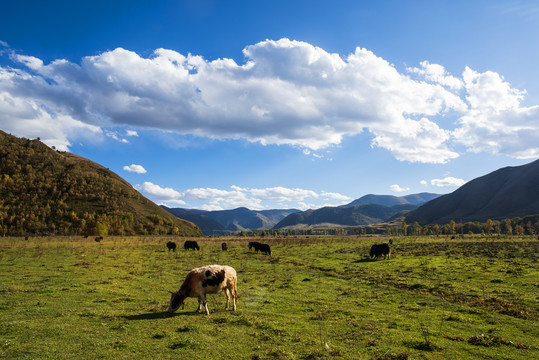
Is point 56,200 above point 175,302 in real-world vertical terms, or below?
above

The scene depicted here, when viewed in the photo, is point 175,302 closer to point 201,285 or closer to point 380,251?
point 201,285

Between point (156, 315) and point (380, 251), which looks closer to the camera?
point (156, 315)

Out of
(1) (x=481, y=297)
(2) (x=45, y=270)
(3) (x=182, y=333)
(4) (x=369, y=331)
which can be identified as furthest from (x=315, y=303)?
(2) (x=45, y=270)

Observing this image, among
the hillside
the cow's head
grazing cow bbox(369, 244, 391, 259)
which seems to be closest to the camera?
the cow's head

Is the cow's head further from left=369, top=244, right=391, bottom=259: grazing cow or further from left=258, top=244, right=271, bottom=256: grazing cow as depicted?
left=258, top=244, right=271, bottom=256: grazing cow

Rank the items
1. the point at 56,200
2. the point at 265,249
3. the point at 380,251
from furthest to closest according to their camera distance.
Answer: the point at 56,200 < the point at 265,249 < the point at 380,251

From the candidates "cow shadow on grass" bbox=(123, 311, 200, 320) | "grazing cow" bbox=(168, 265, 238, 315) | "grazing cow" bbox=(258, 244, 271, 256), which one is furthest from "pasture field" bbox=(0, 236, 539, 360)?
"grazing cow" bbox=(258, 244, 271, 256)

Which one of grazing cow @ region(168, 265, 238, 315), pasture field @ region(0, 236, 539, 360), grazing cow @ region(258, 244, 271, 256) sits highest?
grazing cow @ region(168, 265, 238, 315)

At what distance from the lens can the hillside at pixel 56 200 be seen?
12269 centimetres

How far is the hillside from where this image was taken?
12269 centimetres

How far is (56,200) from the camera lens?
139750 millimetres

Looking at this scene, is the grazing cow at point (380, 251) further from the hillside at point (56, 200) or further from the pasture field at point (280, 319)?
the hillside at point (56, 200)

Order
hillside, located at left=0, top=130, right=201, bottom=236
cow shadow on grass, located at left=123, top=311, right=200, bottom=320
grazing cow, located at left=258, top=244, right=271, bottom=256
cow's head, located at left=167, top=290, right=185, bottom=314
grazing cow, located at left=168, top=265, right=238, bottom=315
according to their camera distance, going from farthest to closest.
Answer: hillside, located at left=0, top=130, right=201, bottom=236 < grazing cow, located at left=258, top=244, right=271, bottom=256 < grazing cow, located at left=168, top=265, right=238, bottom=315 < cow's head, located at left=167, top=290, right=185, bottom=314 < cow shadow on grass, located at left=123, top=311, right=200, bottom=320

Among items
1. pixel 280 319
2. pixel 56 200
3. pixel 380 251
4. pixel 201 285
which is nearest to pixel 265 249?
pixel 380 251
